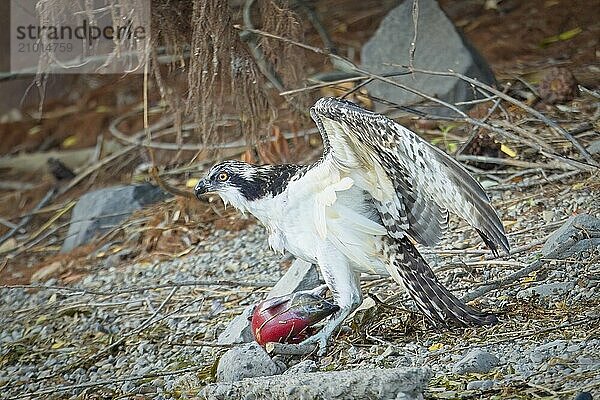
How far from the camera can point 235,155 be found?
21.1 feet

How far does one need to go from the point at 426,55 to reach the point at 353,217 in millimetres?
2952

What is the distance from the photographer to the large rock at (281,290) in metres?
4.18

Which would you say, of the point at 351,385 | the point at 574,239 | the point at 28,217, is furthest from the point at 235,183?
the point at 28,217

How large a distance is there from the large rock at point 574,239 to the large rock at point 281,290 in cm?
97

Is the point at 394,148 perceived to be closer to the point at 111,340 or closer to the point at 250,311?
the point at 250,311

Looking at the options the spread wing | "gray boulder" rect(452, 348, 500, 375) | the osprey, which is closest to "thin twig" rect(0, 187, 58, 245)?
the osprey

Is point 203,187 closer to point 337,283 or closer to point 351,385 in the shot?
point 337,283

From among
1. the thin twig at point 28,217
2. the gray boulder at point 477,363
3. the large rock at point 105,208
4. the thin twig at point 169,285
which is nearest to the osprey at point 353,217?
the gray boulder at point 477,363

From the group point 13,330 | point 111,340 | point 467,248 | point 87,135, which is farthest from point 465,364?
point 87,135

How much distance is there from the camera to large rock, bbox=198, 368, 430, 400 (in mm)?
3104

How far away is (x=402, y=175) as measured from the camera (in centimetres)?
370

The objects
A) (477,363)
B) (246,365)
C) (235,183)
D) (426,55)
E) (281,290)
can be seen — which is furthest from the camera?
(426,55)

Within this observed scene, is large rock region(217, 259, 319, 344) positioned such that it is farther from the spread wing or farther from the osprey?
the spread wing

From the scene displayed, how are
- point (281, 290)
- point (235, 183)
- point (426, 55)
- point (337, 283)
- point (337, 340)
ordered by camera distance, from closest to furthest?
point (337, 283) → point (337, 340) → point (235, 183) → point (281, 290) → point (426, 55)
